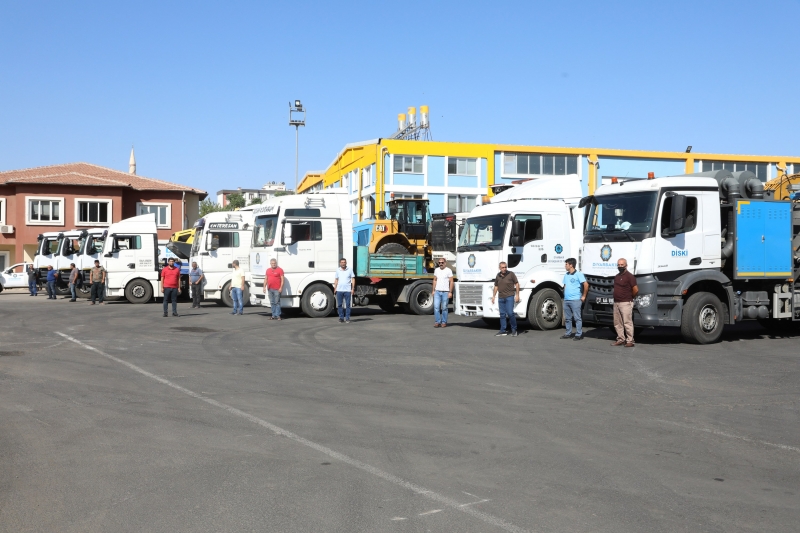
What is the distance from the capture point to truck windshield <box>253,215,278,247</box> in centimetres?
2286

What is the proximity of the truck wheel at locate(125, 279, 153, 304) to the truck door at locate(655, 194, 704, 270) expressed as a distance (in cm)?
2088

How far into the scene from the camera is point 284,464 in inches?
255

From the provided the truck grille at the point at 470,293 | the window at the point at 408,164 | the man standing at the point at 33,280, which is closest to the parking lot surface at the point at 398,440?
the truck grille at the point at 470,293

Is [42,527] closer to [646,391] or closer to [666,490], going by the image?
[666,490]

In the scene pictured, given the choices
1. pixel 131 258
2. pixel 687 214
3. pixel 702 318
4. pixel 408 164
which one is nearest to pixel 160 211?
pixel 408 164

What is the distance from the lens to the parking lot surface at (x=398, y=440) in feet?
17.4

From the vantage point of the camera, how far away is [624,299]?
51.0ft

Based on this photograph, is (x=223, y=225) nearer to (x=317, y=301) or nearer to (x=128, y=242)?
(x=128, y=242)

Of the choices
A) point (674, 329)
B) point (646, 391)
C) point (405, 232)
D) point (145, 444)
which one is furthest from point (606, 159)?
point (145, 444)

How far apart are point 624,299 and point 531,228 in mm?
3839

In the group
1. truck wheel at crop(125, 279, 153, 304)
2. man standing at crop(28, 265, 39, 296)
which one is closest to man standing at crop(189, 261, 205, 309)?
truck wheel at crop(125, 279, 153, 304)

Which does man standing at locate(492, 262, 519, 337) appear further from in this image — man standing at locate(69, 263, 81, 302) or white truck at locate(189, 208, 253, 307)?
man standing at locate(69, 263, 81, 302)

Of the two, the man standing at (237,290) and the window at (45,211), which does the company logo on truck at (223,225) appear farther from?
the window at (45,211)

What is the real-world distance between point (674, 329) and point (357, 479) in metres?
15.0
